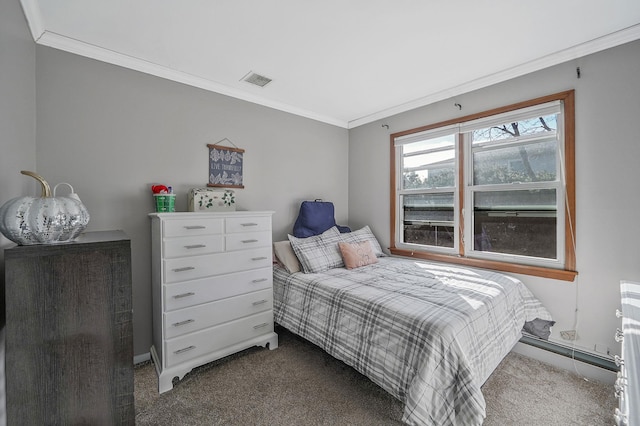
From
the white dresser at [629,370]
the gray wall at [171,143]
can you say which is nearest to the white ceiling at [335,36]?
the gray wall at [171,143]

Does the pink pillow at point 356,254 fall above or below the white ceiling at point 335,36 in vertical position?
below

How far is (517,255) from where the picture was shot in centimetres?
243

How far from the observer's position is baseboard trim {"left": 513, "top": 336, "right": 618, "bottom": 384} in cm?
191

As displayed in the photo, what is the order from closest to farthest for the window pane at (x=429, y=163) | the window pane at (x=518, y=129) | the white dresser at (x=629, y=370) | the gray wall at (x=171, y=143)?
the white dresser at (x=629, y=370), the gray wall at (x=171, y=143), the window pane at (x=518, y=129), the window pane at (x=429, y=163)

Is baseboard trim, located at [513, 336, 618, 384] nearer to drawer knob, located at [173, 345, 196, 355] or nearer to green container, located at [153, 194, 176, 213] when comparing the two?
drawer knob, located at [173, 345, 196, 355]

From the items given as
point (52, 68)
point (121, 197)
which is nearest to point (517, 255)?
point (121, 197)

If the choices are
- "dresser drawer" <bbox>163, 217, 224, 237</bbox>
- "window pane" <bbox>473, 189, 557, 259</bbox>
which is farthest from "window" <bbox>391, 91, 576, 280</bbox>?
"dresser drawer" <bbox>163, 217, 224, 237</bbox>

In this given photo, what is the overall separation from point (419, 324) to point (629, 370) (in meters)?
0.78

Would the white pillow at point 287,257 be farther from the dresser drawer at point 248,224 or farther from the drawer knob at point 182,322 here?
the drawer knob at point 182,322

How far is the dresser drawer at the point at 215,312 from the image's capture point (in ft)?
6.17

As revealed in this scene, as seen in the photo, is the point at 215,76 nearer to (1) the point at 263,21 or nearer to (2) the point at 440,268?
(1) the point at 263,21

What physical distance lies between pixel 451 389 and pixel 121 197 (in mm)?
2592

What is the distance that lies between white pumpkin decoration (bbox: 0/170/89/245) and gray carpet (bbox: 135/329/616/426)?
1.27 metres

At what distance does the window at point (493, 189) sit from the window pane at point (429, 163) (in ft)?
0.04
